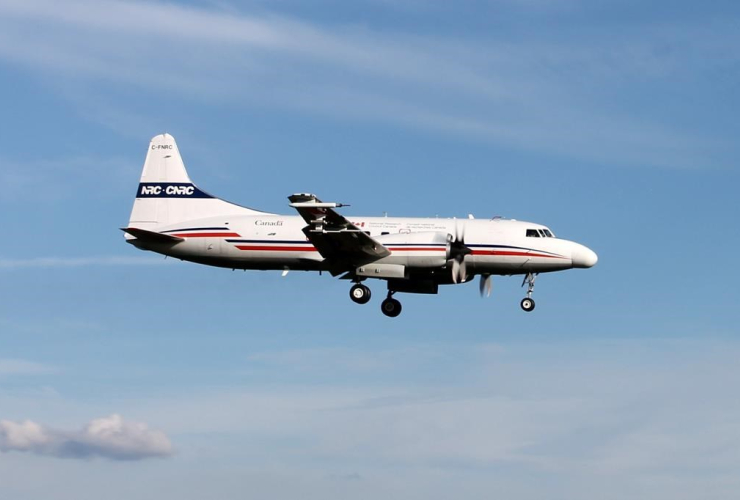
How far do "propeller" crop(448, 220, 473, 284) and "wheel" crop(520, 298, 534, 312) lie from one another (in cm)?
316

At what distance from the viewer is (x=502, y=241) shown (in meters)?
48.0

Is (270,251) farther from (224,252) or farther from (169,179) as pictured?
(169,179)

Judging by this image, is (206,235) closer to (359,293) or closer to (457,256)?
(359,293)

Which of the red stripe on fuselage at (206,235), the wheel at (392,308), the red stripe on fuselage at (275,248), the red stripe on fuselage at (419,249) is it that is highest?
the red stripe on fuselage at (206,235)

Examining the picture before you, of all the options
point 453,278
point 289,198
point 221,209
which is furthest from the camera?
point 221,209

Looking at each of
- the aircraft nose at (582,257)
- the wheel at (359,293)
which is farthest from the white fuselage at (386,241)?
the wheel at (359,293)

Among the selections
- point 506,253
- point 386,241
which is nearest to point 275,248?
point 386,241

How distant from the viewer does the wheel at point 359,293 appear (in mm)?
48406

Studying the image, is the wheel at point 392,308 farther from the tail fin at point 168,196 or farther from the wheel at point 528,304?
the tail fin at point 168,196

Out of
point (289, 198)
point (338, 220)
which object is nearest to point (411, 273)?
point (338, 220)

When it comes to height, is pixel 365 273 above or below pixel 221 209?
below

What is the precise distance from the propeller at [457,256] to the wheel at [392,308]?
3980 mm

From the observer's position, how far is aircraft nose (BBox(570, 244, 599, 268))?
48.5 metres

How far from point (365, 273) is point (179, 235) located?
31.6 ft
